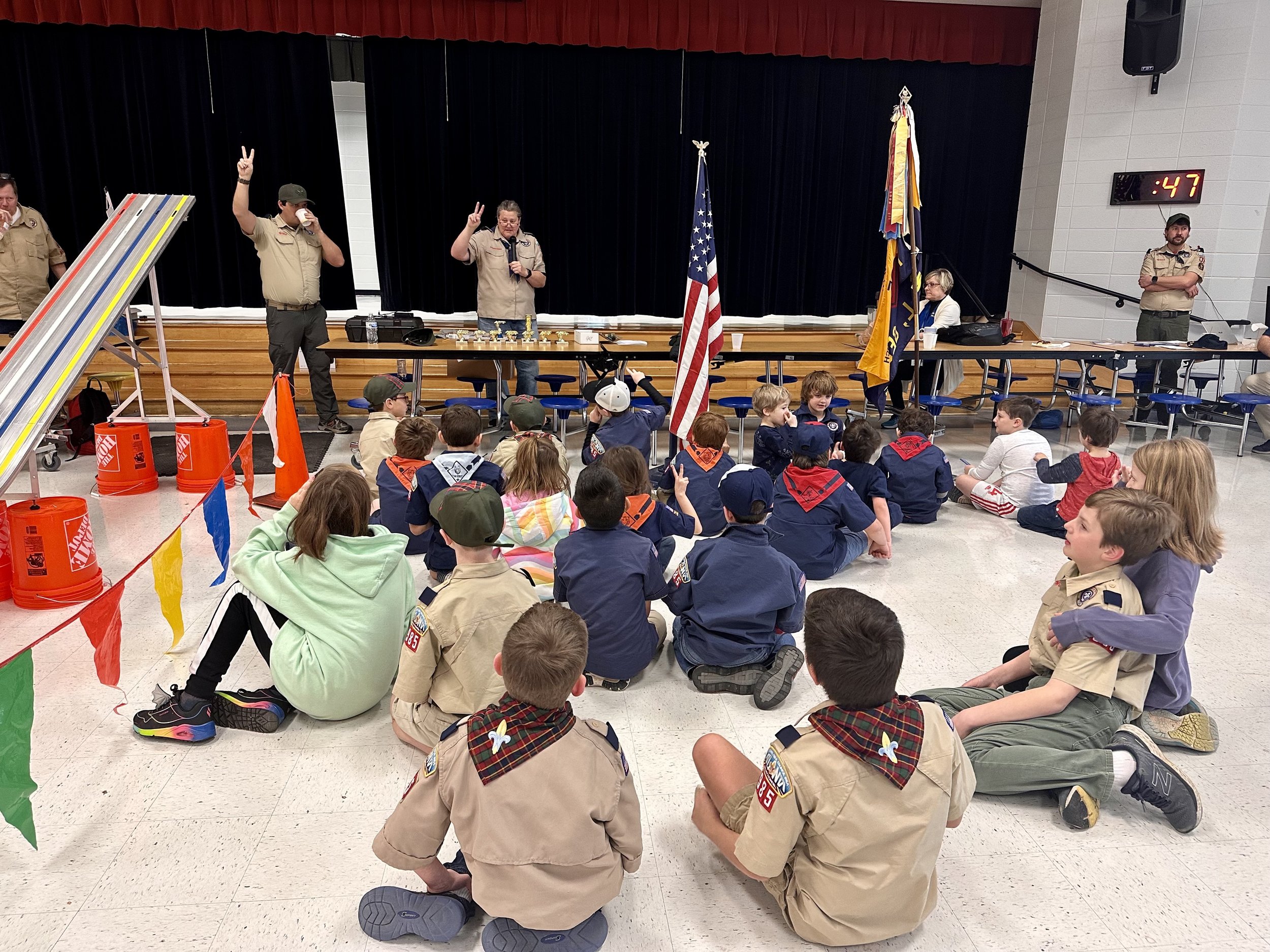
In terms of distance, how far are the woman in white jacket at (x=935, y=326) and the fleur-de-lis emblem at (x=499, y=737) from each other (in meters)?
6.07

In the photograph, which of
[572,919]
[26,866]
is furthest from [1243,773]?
[26,866]

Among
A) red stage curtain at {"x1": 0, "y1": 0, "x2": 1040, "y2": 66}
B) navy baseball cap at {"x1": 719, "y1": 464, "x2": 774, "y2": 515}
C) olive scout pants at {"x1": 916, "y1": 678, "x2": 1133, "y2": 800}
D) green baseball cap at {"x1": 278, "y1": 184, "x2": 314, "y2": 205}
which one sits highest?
red stage curtain at {"x1": 0, "y1": 0, "x2": 1040, "y2": 66}

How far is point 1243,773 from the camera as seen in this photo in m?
2.66

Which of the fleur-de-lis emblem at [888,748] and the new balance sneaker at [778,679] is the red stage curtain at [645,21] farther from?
the fleur-de-lis emblem at [888,748]

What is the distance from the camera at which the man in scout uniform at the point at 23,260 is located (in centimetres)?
→ 653

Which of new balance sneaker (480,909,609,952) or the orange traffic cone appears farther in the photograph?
the orange traffic cone

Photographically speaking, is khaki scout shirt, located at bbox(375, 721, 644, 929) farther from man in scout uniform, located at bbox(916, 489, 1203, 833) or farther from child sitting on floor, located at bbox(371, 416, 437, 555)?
child sitting on floor, located at bbox(371, 416, 437, 555)

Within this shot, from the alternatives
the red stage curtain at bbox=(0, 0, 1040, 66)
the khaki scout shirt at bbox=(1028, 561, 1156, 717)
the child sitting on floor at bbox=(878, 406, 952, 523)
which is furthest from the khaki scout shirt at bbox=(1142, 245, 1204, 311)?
the khaki scout shirt at bbox=(1028, 561, 1156, 717)

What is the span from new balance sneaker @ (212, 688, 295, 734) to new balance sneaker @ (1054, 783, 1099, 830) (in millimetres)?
2320

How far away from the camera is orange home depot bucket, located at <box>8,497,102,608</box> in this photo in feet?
11.9

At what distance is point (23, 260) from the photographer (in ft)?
21.7

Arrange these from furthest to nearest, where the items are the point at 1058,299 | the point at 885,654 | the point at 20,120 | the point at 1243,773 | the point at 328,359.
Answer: the point at 1058,299
the point at 20,120
the point at 328,359
the point at 1243,773
the point at 885,654

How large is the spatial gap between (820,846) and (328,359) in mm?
A: 5996

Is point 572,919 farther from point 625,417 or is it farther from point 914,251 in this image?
point 914,251
